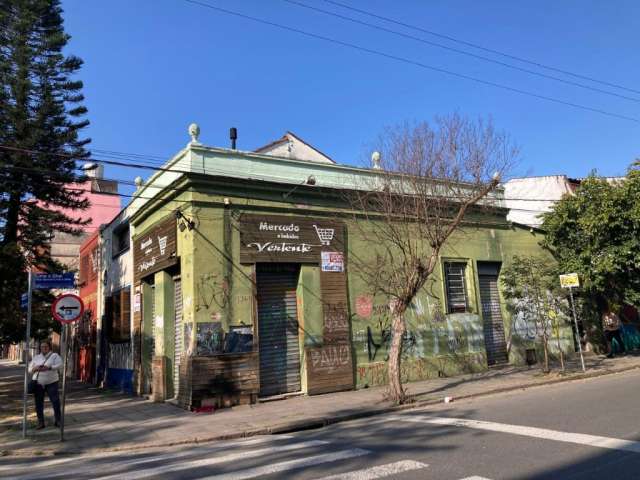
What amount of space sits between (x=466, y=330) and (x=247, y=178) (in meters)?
8.82

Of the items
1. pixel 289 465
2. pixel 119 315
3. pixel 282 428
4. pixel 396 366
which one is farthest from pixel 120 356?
pixel 289 465

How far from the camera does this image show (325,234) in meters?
15.0

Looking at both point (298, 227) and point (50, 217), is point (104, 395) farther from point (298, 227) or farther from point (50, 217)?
point (298, 227)

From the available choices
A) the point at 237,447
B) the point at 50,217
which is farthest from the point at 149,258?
the point at 237,447

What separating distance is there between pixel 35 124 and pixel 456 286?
16458 millimetres

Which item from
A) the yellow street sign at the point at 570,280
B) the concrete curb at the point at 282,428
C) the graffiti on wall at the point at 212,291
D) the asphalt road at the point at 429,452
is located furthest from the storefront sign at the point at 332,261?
the yellow street sign at the point at 570,280

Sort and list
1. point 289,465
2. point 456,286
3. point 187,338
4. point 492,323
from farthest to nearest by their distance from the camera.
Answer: point 492,323 → point 456,286 → point 187,338 → point 289,465

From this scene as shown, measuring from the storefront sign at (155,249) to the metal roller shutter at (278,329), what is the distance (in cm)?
265

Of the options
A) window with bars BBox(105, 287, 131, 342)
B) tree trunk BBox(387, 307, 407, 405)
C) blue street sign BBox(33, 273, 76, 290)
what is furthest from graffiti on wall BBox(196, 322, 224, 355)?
window with bars BBox(105, 287, 131, 342)

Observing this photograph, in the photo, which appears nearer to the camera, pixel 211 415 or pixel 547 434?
pixel 547 434

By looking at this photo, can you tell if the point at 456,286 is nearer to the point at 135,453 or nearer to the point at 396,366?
the point at 396,366

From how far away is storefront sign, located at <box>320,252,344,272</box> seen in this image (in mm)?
14773

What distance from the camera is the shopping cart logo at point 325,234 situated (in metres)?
14.9

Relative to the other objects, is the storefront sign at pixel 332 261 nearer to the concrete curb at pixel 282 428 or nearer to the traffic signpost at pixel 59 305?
the concrete curb at pixel 282 428
